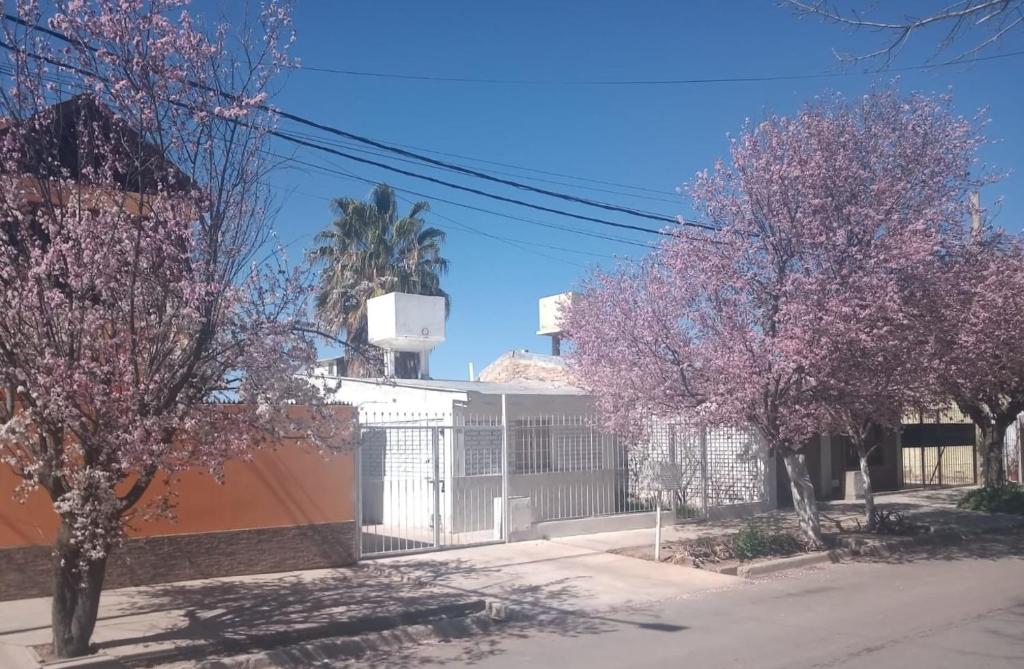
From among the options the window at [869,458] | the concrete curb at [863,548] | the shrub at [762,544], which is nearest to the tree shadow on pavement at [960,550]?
the concrete curb at [863,548]

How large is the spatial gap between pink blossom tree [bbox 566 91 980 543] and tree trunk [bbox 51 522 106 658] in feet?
28.3

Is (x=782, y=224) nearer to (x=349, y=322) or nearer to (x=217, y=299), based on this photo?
(x=217, y=299)

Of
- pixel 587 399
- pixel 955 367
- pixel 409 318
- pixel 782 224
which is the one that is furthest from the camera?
pixel 409 318

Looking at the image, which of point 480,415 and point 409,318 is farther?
point 409,318

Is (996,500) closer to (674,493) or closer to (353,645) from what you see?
(674,493)

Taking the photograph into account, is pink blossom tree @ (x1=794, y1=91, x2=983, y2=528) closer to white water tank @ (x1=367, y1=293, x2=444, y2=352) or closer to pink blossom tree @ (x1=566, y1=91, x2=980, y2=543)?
pink blossom tree @ (x1=566, y1=91, x2=980, y2=543)

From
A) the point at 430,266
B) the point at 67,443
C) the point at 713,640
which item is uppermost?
the point at 430,266

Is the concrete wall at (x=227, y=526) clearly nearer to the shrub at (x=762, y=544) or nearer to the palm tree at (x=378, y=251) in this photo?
the shrub at (x=762, y=544)

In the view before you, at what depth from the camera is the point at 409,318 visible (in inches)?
759

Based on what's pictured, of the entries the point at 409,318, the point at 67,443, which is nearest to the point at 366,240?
the point at 409,318

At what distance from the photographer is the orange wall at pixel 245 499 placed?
10141 millimetres

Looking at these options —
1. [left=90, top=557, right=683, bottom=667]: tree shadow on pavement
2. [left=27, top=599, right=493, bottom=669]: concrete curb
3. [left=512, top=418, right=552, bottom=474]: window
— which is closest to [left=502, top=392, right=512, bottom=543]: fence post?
[left=512, top=418, right=552, bottom=474]: window

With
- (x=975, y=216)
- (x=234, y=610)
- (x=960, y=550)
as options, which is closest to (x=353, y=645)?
(x=234, y=610)

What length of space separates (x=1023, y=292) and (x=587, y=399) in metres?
7.99
